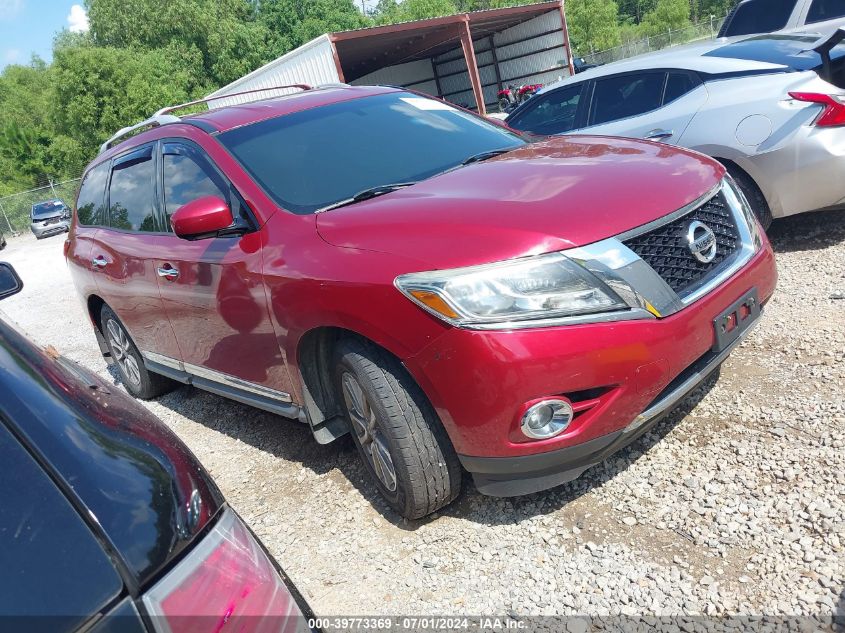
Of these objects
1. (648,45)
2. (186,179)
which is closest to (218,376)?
(186,179)

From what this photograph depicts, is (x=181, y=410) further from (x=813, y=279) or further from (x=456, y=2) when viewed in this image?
(x=456, y=2)

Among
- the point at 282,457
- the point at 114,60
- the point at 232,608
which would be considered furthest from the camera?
the point at 114,60

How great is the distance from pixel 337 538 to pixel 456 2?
9110cm

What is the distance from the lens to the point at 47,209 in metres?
25.4

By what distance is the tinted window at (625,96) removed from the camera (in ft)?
17.9

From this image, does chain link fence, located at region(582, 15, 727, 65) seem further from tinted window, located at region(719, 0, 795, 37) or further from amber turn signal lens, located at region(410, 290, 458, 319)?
amber turn signal lens, located at region(410, 290, 458, 319)

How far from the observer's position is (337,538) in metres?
2.94

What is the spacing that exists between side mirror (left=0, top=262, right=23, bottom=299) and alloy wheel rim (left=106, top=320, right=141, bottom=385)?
8.82 ft

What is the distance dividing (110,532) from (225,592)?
0.23 metres

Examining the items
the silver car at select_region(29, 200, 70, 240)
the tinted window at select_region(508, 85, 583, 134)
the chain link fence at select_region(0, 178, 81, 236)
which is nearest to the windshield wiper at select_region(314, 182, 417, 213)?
the tinted window at select_region(508, 85, 583, 134)

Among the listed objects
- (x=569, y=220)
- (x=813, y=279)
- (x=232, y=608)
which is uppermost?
(x=569, y=220)

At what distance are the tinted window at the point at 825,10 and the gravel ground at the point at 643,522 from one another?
20.1 feet

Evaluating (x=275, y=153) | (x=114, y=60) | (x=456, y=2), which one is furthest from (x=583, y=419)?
(x=456, y=2)

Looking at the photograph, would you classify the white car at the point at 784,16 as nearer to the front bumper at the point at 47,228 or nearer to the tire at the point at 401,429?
the tire at the point at 401,429
